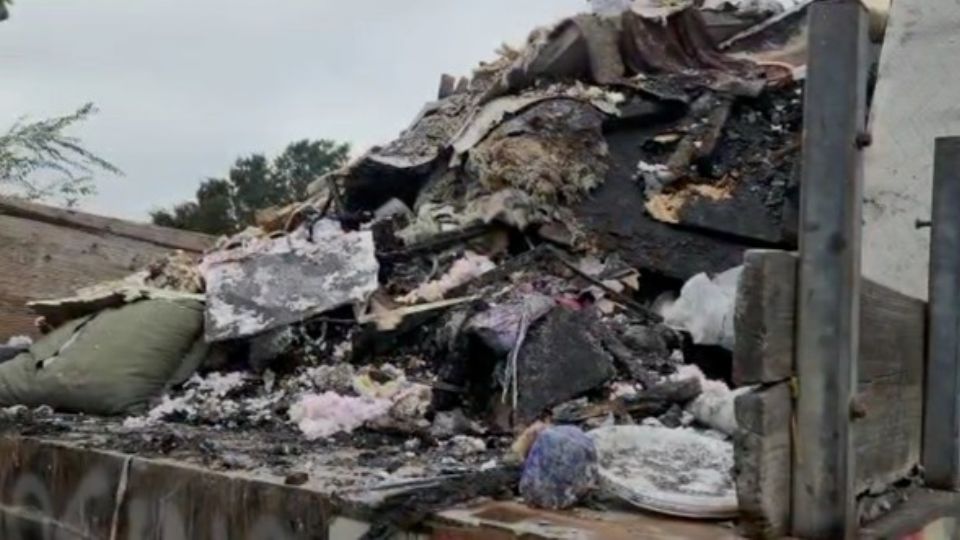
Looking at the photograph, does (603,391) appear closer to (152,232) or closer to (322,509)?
(322,509)

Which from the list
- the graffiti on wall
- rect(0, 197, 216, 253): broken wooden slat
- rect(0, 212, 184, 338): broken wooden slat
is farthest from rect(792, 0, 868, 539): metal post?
rect(0, 197, 216, 253): broken wooden slat

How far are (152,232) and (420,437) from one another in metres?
3.82

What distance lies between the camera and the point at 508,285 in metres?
4.18

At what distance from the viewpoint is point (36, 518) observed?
3.44m

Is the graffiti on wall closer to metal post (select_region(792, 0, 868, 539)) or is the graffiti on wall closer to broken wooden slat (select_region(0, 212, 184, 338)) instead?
metal post (select_region(792, 0, 868, 539))

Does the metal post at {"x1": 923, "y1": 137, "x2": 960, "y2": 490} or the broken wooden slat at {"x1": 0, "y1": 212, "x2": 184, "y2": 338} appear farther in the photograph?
the broken wooden slat at {"x1": 0, "y1": 212, "x2": 184, "y2": 338}

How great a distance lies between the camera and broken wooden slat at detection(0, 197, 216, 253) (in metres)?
6.10

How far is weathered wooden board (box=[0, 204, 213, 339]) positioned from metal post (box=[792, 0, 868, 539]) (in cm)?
506


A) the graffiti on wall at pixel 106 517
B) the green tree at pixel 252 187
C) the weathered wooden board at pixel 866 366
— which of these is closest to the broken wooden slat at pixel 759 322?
the weathered wooden board at pixel 866 366

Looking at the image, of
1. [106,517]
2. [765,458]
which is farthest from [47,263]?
[765,458]

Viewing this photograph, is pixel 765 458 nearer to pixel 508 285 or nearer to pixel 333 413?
pixel 333 413

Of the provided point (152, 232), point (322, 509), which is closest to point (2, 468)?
point (322, 509)

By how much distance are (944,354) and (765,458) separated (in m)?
0.75

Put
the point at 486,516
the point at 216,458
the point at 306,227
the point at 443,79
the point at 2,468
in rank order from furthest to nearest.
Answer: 1. the point at 443,79
2. the point at 306,227
3. the point at 2,468
4. the point at 216,458
5. the point at 486,516
